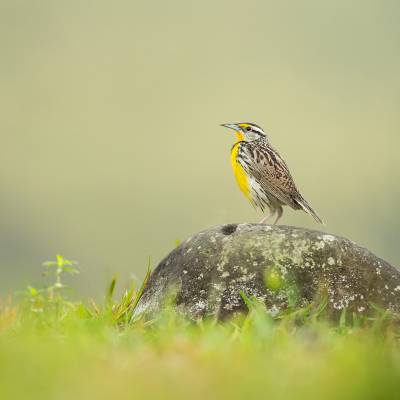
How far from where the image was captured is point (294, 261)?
970 cm

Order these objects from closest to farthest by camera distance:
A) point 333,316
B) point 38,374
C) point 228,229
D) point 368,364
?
point 38,374 < point 368,364 < point 333,316 < point 228,229

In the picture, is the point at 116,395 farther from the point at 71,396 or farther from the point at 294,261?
the point at 294,261

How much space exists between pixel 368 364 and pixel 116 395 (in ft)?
5.58

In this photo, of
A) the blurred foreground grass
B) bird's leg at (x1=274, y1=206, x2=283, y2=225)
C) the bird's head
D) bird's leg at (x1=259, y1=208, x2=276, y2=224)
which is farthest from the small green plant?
the bird's head

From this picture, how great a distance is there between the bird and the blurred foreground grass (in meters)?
3.36

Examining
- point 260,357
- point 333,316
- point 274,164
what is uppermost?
point 274,164

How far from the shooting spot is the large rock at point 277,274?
951 centimetres

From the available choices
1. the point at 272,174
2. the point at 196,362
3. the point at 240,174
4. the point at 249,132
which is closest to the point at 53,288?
the point at 240,174

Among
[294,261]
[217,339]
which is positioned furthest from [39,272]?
[217,339]

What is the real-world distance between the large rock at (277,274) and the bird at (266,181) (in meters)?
1.35

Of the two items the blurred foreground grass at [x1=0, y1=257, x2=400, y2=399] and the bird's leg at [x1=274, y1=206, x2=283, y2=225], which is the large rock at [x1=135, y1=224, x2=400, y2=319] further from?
the bird's leg at [x1=274, y1=206, x2=283, y2=225]

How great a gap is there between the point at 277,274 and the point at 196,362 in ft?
13.5

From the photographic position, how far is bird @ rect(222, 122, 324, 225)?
11.5 meters

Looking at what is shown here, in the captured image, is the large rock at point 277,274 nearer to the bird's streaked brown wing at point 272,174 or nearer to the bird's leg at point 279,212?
the bird's streaked brown wing at point 272,174
